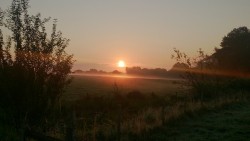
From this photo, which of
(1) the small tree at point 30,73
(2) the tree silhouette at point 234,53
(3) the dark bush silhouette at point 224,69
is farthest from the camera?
(2) the tree silhouette at point 234,53

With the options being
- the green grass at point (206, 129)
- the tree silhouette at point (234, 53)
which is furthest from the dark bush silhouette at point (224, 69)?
the green grass at point (206, 129)

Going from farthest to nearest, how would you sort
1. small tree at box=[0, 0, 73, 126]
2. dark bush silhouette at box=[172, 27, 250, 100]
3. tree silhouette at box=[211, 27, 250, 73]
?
tree silhouette at box=[211, 27, 250, 73] < dark bush silhouette at box=[172, 27, 250, 100] < small tree at box=[0, 0, 73, 126]

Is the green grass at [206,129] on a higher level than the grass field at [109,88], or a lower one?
lower

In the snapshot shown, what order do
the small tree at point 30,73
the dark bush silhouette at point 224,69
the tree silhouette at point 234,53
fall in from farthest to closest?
the tree silhouette at point 234,53
the dark bush silhouette at point 224,69
the small tree at point 30,73

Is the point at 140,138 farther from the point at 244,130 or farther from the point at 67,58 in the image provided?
the point at 244,130

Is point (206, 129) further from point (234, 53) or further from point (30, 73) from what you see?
point (234, 53)

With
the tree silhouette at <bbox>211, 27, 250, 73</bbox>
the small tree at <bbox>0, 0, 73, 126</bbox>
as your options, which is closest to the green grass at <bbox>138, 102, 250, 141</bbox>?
the small tree at <bbox>0, 0, 73, 126</bbox>

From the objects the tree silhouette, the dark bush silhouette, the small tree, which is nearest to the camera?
the small tree

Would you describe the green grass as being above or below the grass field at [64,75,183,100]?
below

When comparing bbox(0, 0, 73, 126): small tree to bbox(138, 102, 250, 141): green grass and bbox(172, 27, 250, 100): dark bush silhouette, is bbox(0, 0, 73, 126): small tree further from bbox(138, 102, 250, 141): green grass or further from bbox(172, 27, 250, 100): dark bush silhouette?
bbox(172, 27, 250, 100): dark bush silhouette

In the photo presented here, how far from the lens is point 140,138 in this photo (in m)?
15.7

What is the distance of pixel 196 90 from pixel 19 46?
1145 inches

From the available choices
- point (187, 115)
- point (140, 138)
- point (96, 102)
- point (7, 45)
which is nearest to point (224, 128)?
point (187, 115)

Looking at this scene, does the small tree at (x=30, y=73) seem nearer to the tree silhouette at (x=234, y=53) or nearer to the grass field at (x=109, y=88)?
the grass field at (x=109, y=88)
